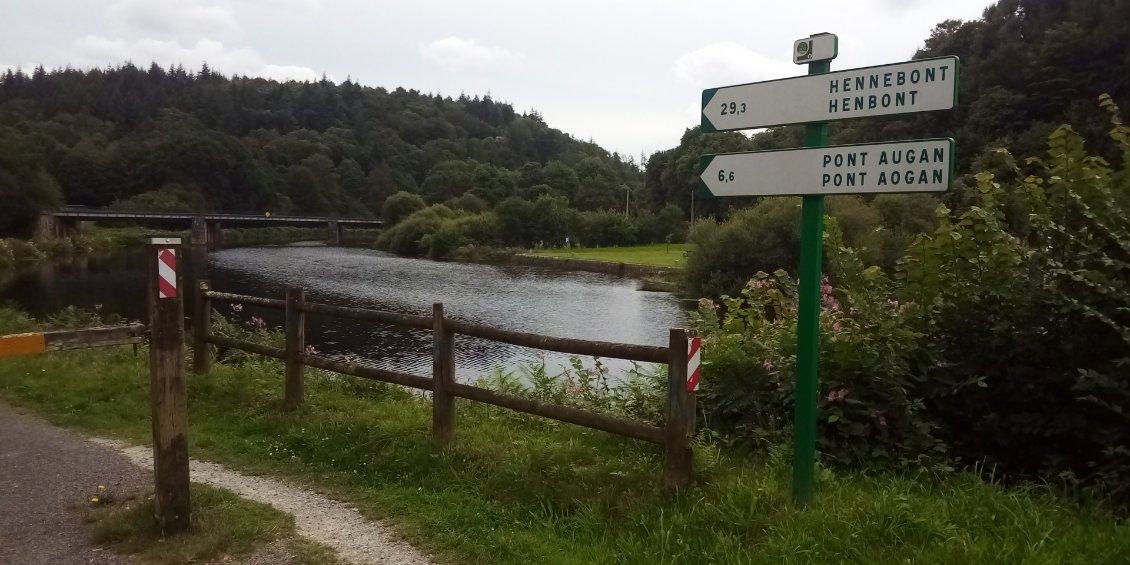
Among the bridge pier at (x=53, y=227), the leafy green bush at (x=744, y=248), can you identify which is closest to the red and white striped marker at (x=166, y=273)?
the leafy green bush at (x=744, y=248)

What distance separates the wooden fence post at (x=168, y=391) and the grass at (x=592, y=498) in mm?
1063

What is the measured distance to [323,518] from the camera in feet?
15.5

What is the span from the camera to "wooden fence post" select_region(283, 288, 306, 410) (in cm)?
719

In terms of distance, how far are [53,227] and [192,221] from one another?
22.5 metres

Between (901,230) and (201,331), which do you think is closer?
(201,331)

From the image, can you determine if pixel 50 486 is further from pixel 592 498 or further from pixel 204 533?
pixel 592 498

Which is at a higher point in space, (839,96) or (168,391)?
(839,96)

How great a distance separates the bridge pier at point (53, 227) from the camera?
6012 cm

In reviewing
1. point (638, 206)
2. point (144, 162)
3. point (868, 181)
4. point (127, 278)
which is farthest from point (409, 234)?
point (868, 181)

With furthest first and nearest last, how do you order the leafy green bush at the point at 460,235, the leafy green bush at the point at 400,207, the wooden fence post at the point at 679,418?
the leafy green bush at the point at 400,207
the leafy green bush at the point at 460,235
the wooden fence post at the point at 679,418

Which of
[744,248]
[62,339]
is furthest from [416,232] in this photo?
[62,339]

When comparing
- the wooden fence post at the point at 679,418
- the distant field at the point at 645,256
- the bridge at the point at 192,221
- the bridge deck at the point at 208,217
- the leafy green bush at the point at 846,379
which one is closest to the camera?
the wooden fence post at the point at 679,418

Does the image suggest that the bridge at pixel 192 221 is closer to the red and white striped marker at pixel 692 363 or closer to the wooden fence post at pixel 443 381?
the wooden fence post at pixel 443 381

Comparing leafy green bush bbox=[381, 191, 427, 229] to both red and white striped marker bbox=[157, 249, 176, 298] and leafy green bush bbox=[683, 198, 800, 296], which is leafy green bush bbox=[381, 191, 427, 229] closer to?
leafy green bush bbox=[683, 198, 800, 296]
